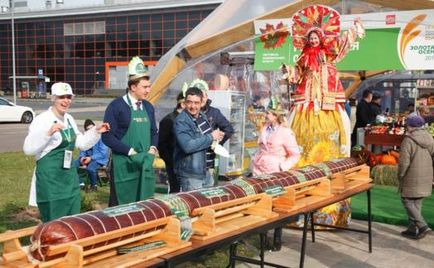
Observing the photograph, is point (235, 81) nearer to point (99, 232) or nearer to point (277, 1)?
point (277, 1)

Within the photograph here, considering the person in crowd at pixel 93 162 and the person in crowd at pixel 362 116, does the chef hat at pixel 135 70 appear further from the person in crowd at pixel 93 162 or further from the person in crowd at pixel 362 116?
the person in crowd at pixel 362 116

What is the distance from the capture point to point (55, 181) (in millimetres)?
4664

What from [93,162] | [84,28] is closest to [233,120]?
[93,162]

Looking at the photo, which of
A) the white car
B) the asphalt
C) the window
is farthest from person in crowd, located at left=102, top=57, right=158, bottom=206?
the window

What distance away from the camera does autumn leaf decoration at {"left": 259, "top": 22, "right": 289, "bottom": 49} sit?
9.76 metres

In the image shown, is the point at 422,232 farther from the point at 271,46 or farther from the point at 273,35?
the point at 271,46

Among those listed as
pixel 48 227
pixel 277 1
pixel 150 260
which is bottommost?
pixel 150 260

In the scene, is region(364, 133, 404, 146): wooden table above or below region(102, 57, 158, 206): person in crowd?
below

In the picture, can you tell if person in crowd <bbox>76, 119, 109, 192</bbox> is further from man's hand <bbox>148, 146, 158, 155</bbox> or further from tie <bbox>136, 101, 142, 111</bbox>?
tie <bbox>136, 101, 142, 111</bbox>

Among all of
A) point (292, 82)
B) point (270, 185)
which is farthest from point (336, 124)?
point (270, 185)

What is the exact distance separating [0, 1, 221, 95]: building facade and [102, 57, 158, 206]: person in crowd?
46.7 metres

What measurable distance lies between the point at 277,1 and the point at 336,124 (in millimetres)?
3964

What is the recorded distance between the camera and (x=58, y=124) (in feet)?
14.0

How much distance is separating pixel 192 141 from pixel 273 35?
5479 millimetres
